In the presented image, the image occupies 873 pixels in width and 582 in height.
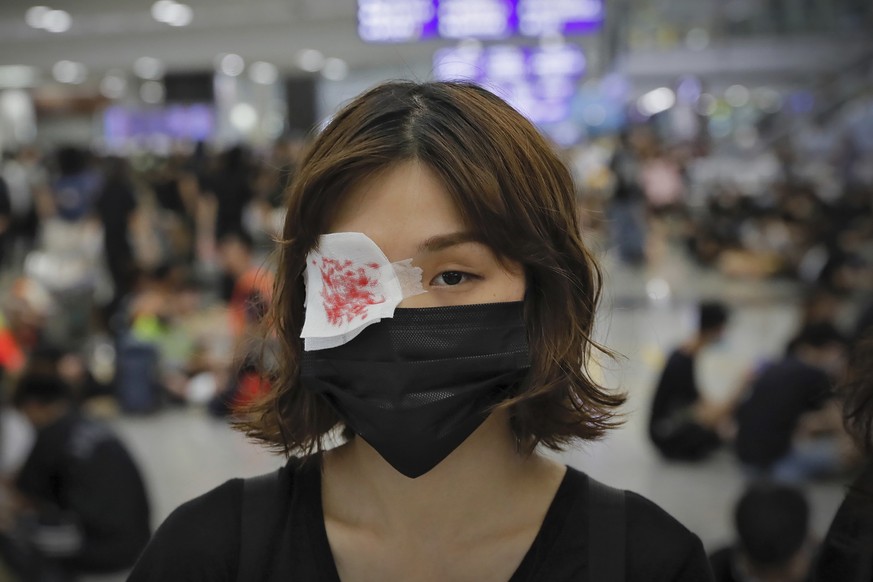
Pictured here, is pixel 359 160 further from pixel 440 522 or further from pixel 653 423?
pixel 653 423

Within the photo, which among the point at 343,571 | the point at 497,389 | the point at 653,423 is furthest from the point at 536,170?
the point at 653,423

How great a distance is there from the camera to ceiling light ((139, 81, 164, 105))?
24312 millimetres

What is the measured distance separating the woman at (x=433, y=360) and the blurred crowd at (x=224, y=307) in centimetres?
29

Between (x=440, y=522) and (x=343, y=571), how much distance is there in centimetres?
15

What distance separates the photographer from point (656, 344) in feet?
27.9

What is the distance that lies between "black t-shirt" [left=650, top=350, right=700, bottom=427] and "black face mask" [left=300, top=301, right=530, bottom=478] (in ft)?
15.6

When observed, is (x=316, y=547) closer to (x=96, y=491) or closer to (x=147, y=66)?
(x=96, y=491)

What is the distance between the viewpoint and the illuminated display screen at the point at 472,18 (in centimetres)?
612

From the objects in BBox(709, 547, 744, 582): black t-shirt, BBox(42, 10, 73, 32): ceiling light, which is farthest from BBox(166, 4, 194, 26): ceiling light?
BBox(709, 547, 744, 582): black t-shirt

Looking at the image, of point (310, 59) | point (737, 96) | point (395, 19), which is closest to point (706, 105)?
point (737, 96)

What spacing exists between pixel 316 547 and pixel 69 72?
64.8ft

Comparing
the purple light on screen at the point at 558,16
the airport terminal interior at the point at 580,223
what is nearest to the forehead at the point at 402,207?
the airport terminal interior at the point at 580,223

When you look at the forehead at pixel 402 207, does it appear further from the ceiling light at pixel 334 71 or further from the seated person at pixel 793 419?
the ceiling light at pixel 334 71

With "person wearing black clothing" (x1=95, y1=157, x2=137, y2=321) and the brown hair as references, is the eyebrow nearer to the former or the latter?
the brown hair
